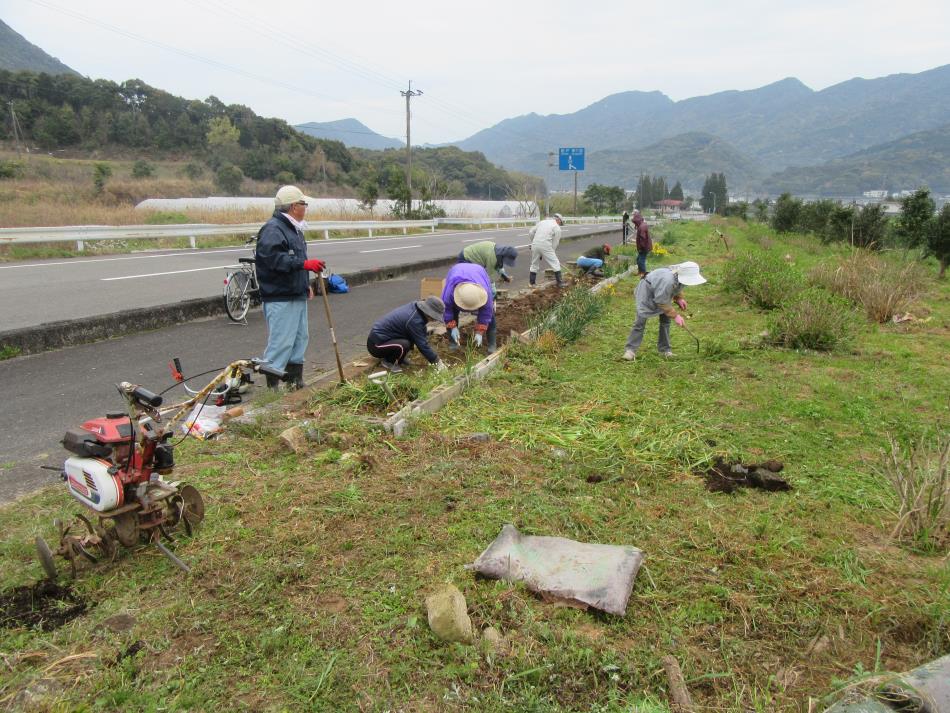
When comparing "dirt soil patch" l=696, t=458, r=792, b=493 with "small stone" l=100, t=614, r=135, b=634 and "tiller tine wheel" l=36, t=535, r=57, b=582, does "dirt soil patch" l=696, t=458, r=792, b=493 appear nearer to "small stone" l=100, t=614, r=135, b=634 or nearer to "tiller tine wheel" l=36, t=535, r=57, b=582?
"small stone" l=100, t=614, r=135, b=634

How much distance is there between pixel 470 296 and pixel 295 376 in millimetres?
1738

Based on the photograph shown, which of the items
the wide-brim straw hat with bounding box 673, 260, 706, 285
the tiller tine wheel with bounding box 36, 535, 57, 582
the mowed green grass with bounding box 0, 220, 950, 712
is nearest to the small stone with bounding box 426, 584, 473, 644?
the mowed green grass with bounding box 0, 220, 950, 712

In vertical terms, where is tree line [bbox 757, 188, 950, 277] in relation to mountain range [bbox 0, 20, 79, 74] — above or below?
below

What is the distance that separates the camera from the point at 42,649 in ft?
7.24

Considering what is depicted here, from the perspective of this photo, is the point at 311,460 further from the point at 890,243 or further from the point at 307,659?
the point at 890,243

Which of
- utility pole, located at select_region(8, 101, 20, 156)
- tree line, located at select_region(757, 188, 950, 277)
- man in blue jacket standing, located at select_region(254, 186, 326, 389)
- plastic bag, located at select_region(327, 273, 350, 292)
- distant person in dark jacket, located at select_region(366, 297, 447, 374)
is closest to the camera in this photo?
man in blue jacket standing, located at select_region(254, 186, 326, 389)

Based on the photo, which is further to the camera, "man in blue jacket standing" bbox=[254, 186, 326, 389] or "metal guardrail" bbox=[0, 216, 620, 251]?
"metal guardrail" bbox=[0, 216, 620, 251]

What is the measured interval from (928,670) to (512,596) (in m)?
1.41

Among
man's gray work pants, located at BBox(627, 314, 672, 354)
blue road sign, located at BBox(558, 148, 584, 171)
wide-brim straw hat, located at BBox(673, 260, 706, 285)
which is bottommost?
man's gray work pants, located at BBox(627, 314, 672, 354)

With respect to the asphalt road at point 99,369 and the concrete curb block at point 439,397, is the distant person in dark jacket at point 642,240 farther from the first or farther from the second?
the concrete curb block at point 439,397

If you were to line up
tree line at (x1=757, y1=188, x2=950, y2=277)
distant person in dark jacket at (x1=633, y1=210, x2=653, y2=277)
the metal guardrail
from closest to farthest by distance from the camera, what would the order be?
distant person in dark jacket at (x1=633, y1=210, x2=653, y2=277) → the metal guardrail → tree line at (x1=757, y1=188, x2=950, y2=277)

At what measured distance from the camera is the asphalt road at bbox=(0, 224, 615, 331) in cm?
770

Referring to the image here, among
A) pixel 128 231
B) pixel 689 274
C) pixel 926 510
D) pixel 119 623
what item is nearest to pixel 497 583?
pixel 119 623

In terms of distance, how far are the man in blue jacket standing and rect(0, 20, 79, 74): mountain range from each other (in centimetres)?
11792
